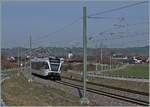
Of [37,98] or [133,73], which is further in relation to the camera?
[133,73]

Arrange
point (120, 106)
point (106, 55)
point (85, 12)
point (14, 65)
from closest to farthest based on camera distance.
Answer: point (120, 106) → point (85, 12) → point (14, 65) → point (106, 55)

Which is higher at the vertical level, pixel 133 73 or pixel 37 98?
pixel 37 98

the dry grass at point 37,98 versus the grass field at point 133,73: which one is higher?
the dry grass at point 37,98

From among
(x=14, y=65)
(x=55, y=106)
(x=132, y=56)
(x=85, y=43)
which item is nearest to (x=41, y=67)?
(x=85, y=43)

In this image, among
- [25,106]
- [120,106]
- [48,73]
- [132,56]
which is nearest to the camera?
[25,106]

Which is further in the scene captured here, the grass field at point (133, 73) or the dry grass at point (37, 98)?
the grass field at point (133, 73)

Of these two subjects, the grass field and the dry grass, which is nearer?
the dry grass

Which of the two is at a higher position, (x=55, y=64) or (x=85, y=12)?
(x=85, y=12)

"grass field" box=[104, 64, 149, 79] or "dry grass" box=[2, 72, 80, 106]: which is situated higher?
"dry grass" box=[2, 72, 80, 106]

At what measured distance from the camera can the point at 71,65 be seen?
120m

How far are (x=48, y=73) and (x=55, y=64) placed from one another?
157 cm

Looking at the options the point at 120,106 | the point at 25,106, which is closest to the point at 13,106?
the point at 25,106

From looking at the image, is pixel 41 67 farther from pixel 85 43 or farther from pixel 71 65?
pixel 71 65

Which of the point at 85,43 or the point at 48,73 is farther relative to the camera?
the point at 48,73
